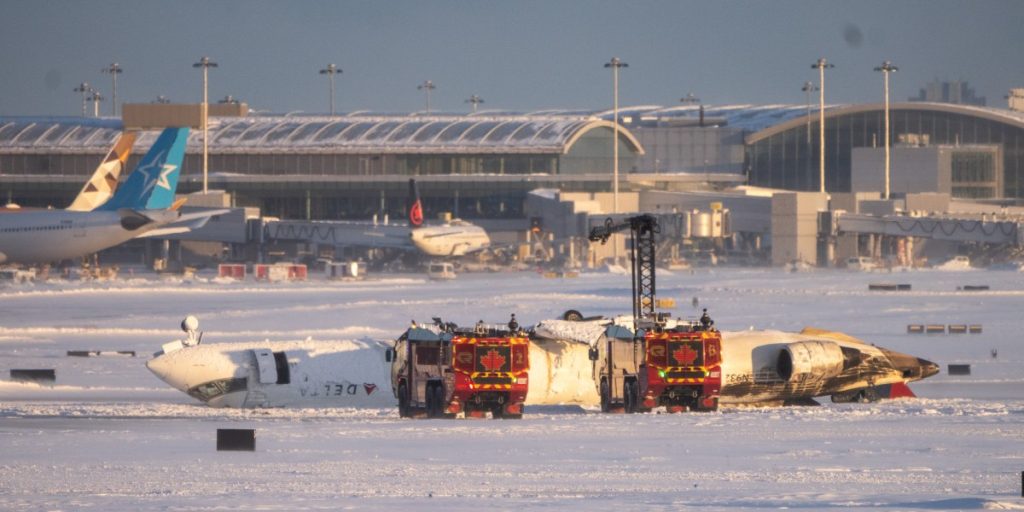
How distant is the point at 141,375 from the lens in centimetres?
5697

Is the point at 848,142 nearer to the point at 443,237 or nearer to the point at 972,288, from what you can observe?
the point at 443,237

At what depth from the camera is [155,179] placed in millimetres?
117938

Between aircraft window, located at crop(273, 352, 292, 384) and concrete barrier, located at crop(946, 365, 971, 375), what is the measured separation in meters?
22.4

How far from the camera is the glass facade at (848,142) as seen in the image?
598 feet

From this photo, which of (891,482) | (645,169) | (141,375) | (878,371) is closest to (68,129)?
(645,169)

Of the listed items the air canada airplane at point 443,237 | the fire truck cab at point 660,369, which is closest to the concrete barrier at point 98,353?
the fire truck cab at point 660,369

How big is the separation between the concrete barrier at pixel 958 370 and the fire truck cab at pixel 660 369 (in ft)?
45.8

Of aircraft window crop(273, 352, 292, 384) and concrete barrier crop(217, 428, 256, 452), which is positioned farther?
aircraft window crop(273, 352, 292, 384)

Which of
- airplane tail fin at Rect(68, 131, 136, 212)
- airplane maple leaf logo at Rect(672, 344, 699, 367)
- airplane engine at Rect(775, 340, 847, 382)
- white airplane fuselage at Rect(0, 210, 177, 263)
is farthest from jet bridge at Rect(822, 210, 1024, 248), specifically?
airplane maple leaf logo at Rect(672, 344, 699, 367)

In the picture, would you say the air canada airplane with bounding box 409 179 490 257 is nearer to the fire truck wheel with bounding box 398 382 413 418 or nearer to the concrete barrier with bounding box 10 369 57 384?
the concrete barrier with bounding box 10 369 57 384

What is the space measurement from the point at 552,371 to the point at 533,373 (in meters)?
0.58

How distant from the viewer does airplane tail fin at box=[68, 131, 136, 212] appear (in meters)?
123

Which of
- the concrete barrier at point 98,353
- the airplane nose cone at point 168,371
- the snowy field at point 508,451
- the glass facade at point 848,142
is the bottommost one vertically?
the snowy field at point 508,451

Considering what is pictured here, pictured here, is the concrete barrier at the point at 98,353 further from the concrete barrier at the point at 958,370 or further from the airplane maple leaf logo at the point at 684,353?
the concrete barrier at the point at 958,370
